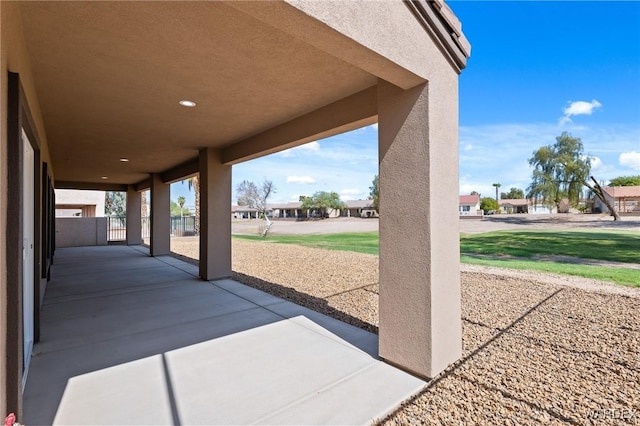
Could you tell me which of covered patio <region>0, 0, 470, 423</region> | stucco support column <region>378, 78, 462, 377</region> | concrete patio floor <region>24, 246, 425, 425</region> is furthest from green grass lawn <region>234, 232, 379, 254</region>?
stucco support column <region>378, 78, 462, 377</region>

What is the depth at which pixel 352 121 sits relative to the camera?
458 cm

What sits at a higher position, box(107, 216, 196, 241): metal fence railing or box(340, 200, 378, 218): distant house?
box(340, 200, 378, 218): distant house

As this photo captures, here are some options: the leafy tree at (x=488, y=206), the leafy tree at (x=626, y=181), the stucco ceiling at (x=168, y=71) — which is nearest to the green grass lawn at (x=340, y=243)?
the stucco ceiling at (x=168, y=71)

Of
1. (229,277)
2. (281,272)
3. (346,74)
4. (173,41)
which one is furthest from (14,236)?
(281,272)

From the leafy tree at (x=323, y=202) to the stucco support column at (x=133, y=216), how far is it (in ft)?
159

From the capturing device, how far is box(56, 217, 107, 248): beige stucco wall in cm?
1609

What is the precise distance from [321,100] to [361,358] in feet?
11.8

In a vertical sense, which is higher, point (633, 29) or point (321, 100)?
point (633, 29)

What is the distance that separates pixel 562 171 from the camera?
30938mm

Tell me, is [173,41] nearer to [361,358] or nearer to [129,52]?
[129,52]

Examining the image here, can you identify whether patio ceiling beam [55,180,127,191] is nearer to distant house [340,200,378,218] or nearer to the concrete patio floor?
the concrete patio floor

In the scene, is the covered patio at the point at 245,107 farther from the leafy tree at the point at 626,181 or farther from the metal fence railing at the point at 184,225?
the leafy tree at the point at 626,181

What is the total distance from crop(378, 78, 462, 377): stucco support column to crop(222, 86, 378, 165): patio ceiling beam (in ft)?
2.53

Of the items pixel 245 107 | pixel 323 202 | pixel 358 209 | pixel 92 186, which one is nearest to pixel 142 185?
pixel 92 186
